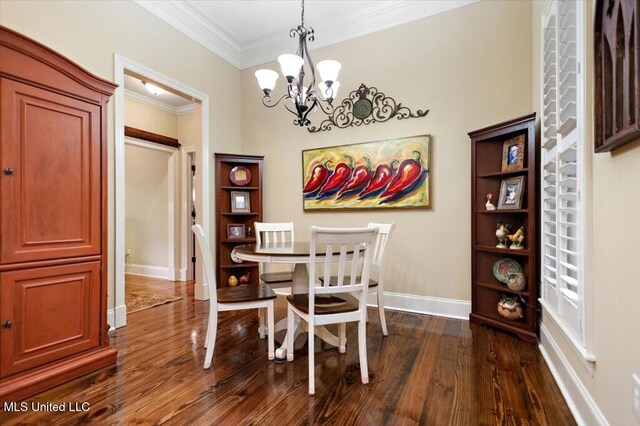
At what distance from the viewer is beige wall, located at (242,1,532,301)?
292 centimetres

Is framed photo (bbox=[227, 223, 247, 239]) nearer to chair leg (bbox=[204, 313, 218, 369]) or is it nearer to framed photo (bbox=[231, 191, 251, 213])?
framed photo (bbox=[231, 191, 251, 213])

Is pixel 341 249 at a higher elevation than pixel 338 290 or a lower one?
higher

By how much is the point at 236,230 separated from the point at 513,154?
125 inches

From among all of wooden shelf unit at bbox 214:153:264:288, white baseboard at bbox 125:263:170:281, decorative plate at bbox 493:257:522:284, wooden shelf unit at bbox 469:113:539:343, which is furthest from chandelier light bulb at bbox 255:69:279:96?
white baseboard at bbox 125:263:170:281

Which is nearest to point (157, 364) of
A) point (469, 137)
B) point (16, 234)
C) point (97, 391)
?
point (97, 391)

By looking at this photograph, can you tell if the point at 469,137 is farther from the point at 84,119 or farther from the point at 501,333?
the point at 84,119

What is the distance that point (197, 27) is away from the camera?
368 cm

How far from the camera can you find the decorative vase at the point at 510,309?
259 centimetres

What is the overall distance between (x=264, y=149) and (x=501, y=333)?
336cm

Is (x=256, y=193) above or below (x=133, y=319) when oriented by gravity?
above

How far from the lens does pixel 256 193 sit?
164 inches

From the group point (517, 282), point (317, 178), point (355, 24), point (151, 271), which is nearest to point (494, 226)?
point (517, 282)

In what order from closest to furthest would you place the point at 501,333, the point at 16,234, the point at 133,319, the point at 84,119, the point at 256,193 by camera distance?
the point at 16,234 < the point at 84,119 < the point at 501,333 < the point at 133,319 < the point at 256,193

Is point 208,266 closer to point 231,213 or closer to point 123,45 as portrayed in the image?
point 231,213
